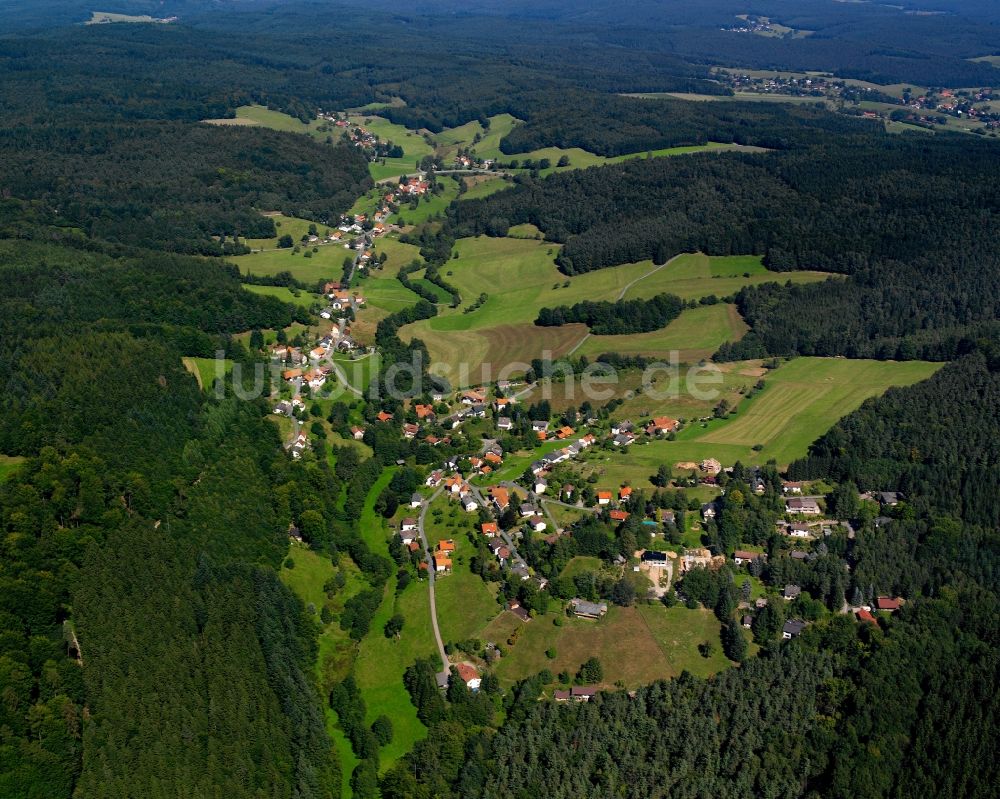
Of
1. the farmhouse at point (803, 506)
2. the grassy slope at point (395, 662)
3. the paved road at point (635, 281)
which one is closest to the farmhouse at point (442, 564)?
the grassy slope at point (395, 662)

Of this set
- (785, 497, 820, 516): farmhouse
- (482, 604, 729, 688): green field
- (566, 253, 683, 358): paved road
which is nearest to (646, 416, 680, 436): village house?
(785, 497, 820, 516): farmhouse

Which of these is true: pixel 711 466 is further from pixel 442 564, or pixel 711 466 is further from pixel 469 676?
pixel 469 676

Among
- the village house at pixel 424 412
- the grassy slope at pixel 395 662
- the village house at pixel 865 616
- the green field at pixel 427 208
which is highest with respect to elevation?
the green field at pixel 427 208

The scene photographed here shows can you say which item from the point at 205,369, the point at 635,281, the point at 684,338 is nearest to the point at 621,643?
the point at 205,369

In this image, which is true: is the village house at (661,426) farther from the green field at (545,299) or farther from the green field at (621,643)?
the green field at (621,643)

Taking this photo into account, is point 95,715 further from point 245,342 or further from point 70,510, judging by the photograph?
point 245,342

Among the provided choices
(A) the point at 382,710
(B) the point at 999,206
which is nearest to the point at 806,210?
(B) the point at 999,206

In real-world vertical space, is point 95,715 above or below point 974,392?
below
